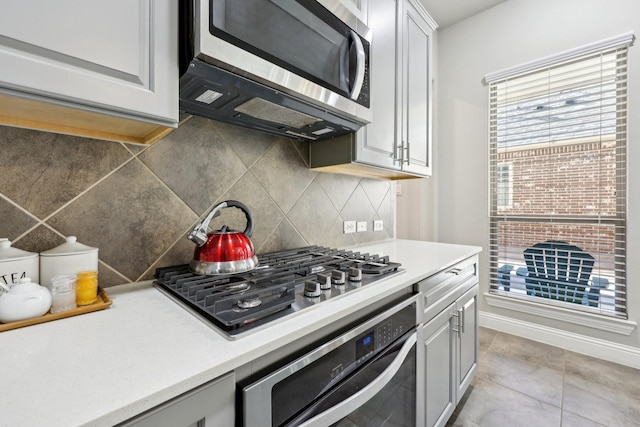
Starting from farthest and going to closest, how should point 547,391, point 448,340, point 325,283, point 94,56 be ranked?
point 547,391 → point 448,340 → point 325,283 → point 94,56

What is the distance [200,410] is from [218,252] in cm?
55

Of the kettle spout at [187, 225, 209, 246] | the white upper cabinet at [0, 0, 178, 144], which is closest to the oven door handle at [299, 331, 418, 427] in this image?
the kettle spout at [187, 225, 209, 246]

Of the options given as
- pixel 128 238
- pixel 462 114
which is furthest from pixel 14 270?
pixel 462 114

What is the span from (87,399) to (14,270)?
0.53 metres

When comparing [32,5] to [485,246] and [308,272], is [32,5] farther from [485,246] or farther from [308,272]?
[485,246]

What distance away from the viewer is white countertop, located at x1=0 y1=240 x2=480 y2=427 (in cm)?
39

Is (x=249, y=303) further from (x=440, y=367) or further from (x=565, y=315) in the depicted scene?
(x=565, y=315)

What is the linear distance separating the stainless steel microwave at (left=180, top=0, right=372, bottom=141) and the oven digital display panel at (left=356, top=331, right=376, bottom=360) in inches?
32.1

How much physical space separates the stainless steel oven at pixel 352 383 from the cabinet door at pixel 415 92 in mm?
1030

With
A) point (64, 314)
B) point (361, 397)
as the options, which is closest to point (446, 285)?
point (361, 397)

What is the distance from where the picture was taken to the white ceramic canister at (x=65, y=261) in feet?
2.48

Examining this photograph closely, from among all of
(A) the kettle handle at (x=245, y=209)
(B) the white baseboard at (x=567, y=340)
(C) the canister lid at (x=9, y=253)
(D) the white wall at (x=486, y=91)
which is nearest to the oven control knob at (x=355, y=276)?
(A) the kettle handle at (x=245, y=209)

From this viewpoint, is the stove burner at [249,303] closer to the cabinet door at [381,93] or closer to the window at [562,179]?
the cabinet door at [381,93]

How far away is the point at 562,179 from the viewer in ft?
7.47
